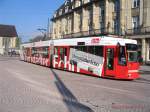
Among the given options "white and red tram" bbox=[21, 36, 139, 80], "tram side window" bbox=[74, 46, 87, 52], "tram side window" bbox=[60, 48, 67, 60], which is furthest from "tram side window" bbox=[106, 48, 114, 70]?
"tram side window" bbox=[60, 48, 67, 60]

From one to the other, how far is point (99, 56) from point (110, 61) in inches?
46.1

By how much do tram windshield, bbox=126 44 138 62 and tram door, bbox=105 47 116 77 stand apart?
99 centimetres

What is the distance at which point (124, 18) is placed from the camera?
46.8 meters

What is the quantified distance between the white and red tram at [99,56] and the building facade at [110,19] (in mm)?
17792

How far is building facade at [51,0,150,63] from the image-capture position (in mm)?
42188

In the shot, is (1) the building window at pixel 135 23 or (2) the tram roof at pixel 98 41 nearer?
(2) the tram roof at pixel 98 41

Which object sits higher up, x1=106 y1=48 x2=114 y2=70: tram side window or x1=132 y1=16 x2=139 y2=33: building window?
x1=132 y1=16 x2=139 y2=33: building window

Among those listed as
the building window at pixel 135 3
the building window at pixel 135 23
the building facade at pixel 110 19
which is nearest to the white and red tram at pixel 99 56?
the building facade at pixel 110 19

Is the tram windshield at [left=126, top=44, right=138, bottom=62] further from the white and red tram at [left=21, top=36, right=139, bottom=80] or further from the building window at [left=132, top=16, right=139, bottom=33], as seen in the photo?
the building window at [left=132, top=16, right=139, bottom=33]

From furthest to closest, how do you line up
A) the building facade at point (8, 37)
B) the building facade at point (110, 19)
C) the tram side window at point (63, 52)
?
1. the building facade at point (8, 37)
2. the building facade at point (110, 19)
3. the tram side window at point (63, 52)

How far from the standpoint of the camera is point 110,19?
50.9 m

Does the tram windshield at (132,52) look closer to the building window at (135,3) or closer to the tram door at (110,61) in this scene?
the tram door at (110,61)

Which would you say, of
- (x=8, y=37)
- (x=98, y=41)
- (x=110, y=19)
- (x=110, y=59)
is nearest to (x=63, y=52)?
(x=98, y=41)

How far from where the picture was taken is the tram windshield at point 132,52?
19750 millimetres
